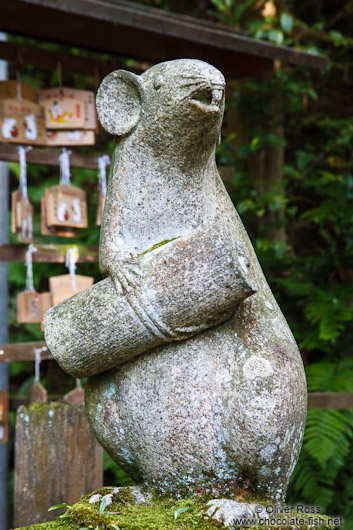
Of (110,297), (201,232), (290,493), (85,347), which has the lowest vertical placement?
(290,493)

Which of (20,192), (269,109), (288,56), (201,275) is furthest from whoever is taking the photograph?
(269,109)

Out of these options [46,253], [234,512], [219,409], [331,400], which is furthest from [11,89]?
[234,512]

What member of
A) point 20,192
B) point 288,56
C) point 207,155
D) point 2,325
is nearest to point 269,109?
point 288,56

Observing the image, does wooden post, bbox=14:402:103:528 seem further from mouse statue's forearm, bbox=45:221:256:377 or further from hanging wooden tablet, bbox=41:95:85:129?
hanging wooden tablet, bbox=41:95:85:129

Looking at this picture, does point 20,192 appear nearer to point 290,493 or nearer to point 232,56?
point 232,56

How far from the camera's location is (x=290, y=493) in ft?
14.1

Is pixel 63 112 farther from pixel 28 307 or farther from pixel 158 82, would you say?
pixel 158 82

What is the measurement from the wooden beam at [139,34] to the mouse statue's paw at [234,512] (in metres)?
2.41

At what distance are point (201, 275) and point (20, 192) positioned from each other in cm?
199

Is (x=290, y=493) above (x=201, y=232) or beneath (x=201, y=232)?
beneath

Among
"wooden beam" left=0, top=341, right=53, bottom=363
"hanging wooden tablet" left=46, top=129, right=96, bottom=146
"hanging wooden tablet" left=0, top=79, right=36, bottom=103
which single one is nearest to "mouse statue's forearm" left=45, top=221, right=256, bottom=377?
"wooden beam" left=0, top=341, right=53, bottom=363

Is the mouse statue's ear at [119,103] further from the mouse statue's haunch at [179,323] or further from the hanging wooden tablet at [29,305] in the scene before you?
the hanging wooden tablet at [29,305]

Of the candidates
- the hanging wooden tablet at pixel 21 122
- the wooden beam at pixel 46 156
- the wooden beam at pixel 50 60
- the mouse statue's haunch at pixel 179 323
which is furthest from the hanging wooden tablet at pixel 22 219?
the mouse statue's haunch at pixel 179 323

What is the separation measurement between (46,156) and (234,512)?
2.41 m
